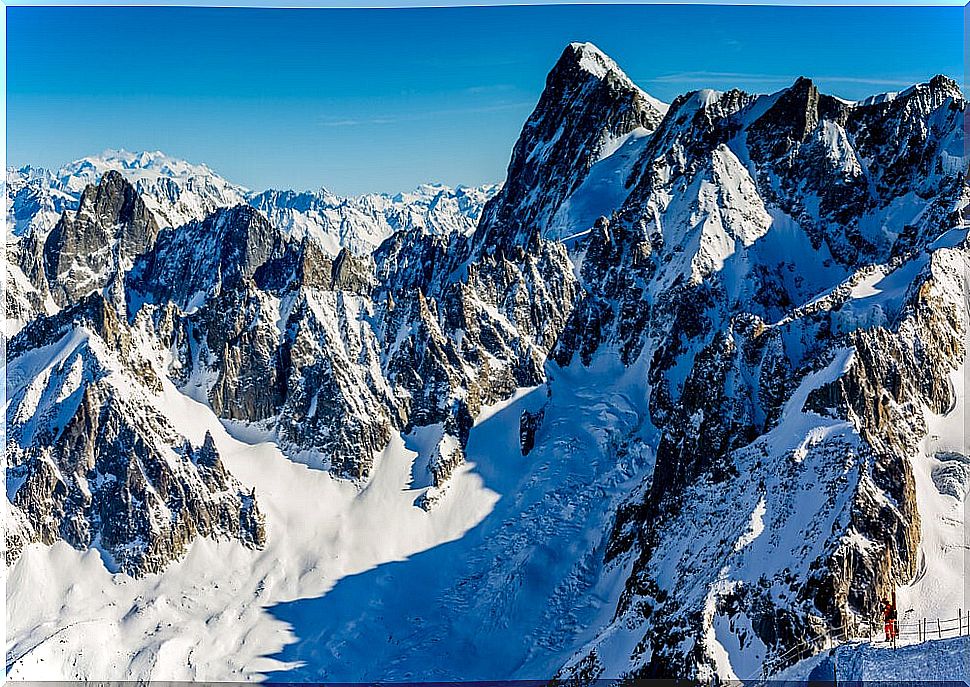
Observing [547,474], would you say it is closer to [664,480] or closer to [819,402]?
[664,480]

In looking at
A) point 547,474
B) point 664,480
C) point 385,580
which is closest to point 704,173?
point 547,474

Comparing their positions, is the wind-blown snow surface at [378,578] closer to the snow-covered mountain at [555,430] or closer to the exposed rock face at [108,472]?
the snow-covered mountain at [555,430]

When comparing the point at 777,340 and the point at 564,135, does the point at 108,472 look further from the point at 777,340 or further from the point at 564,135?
the point at 564,135

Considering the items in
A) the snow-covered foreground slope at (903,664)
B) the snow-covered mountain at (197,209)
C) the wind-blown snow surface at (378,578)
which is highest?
the snow-covered mountain at (197,209)

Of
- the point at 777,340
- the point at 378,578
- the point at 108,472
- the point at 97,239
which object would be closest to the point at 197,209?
the point at 97,239

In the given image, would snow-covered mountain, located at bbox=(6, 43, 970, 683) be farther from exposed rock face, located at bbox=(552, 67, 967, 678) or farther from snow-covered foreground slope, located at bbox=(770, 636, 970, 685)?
snow-covered foreground slope, located at bbox=(770, 636, 970, 685)

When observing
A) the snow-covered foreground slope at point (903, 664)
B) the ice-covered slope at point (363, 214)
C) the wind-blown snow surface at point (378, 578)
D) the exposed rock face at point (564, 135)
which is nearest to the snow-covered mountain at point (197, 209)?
the ice-covered slope at point (363, 214)
